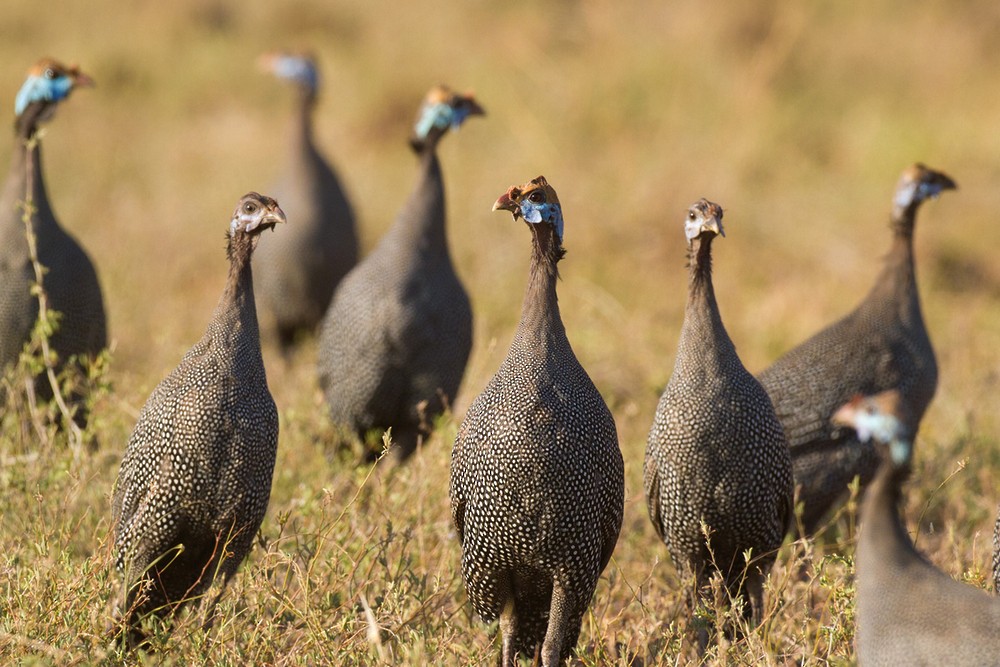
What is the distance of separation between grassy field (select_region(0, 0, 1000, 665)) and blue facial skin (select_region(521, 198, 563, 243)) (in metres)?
0.85

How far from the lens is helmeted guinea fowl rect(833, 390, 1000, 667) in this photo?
9.50 feet

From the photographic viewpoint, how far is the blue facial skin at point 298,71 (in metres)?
8.02

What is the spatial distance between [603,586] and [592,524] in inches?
33.3

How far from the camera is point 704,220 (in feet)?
12.8

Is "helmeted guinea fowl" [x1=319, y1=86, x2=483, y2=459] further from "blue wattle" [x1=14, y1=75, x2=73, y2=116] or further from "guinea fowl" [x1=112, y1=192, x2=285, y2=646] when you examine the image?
"guinea fowl" [x1=112, y1=192, x2=285, y2=646]

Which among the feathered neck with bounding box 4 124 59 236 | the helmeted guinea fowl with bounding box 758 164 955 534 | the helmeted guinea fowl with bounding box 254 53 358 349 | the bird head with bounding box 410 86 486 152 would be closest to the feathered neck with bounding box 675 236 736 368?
the helmeted guinea fowl with bounding box 758 164 955 534

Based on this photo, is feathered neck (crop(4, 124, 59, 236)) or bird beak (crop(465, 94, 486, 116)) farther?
bird beak (crop(465, 94, 486, 116))

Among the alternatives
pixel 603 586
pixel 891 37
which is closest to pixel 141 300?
pixel 603 586

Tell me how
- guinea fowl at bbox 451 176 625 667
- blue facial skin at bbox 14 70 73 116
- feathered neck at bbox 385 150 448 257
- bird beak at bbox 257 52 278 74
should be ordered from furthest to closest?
1. bird beak at bbox 257 52 278 74
2. feathered neck at bbox 385 150 448 257
3. blue facial skin at bbox 14 70 73 116
4. guinea fowl at bbox 451 176 625 667

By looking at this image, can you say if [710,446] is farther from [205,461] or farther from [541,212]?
[205,461]

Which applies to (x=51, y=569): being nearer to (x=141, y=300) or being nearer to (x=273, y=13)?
(x=141, y=300)

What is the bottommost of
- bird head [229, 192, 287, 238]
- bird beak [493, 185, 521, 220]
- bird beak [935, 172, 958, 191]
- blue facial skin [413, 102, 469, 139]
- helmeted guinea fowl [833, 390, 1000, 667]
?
helmeted guinea fowl [833, 390, 1000, 667]

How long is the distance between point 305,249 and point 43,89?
218 centimetres

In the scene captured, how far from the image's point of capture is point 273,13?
13.8m
